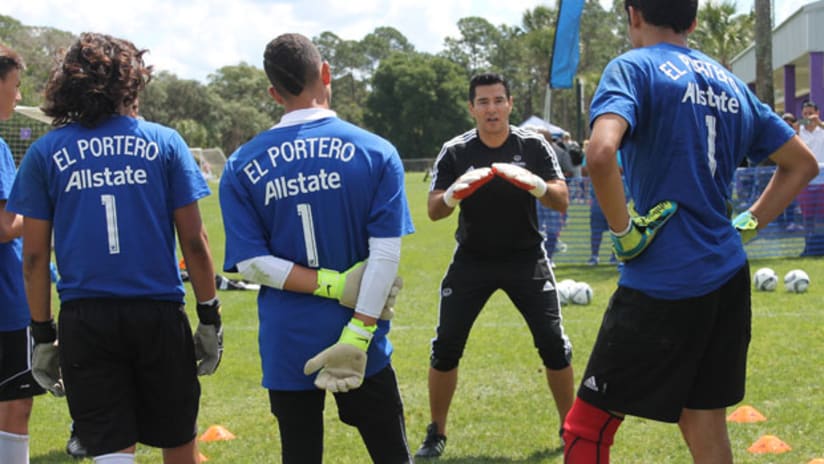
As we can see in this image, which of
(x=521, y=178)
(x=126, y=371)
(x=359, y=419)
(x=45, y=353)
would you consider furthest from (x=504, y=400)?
(x=45, y=353)

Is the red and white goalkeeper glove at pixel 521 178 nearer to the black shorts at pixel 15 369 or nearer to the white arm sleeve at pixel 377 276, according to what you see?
the white arm sleeve at pixel 377 276

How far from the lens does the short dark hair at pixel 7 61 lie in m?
4.18

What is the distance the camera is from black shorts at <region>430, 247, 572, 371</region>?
5.32 metres

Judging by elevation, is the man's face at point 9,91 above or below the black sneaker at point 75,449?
above

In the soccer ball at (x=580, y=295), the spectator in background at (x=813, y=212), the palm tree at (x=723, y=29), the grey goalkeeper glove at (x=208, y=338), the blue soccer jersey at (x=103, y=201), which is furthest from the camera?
the palm tree at (x=723, y=29)

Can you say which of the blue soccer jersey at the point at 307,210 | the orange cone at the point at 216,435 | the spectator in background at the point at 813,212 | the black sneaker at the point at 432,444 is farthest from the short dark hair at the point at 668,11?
the spectator in background at the point at 813,212

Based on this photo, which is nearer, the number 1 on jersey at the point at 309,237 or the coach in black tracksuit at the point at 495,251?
the number 1 on jersey at the point at 309,237

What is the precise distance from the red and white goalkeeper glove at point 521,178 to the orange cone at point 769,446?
1897 millimetres

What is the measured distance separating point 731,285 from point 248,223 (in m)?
1.80

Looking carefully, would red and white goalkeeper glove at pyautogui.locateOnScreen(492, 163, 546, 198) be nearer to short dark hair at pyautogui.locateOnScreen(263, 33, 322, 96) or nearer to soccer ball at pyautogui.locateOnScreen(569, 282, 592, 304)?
short dark hair at pyautogui.locateOnScreen(263, 33, 322, 96)

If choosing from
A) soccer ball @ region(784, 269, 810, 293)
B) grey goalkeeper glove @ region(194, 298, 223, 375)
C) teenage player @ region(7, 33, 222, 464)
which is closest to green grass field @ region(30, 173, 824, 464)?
soccer ball @ region(784, 269, 810, 293)

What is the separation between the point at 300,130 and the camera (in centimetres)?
314

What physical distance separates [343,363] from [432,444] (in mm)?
2539

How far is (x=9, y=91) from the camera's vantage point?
4.21 m
